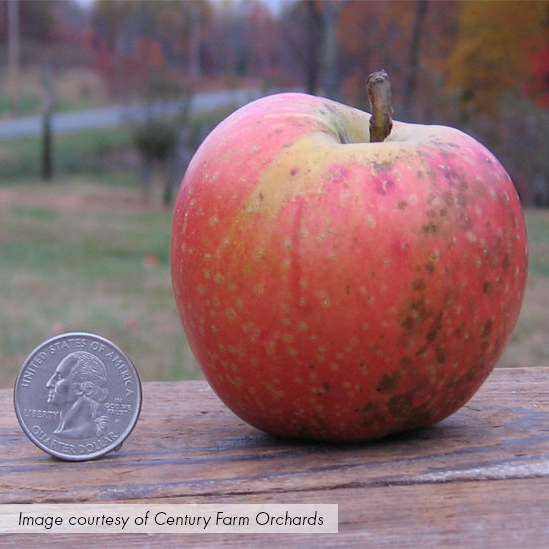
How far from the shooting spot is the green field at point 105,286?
179 inches

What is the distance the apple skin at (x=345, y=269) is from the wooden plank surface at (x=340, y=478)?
9 cm

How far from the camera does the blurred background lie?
5.61m

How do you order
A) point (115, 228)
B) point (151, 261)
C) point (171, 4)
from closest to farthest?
1. point (151, 261)
2. point (115, 228)
3. point (171, 4)

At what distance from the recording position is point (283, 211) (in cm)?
127

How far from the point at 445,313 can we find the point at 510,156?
43.1ft

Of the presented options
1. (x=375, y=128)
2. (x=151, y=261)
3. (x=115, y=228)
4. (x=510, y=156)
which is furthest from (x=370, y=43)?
(x=375, y=128)

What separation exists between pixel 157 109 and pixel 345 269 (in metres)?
13.6

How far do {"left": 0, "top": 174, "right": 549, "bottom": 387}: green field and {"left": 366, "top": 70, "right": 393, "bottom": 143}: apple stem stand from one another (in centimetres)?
278

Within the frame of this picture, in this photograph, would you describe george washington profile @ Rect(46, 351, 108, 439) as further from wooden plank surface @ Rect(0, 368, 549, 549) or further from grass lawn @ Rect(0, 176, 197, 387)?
grass lawn @ Rect(0, 176, 197, 387)

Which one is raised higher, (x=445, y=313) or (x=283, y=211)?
(x=283, y=211)

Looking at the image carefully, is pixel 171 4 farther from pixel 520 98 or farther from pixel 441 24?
pixel 520 98

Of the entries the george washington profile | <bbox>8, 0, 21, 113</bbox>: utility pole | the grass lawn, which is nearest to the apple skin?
the george washington profile
